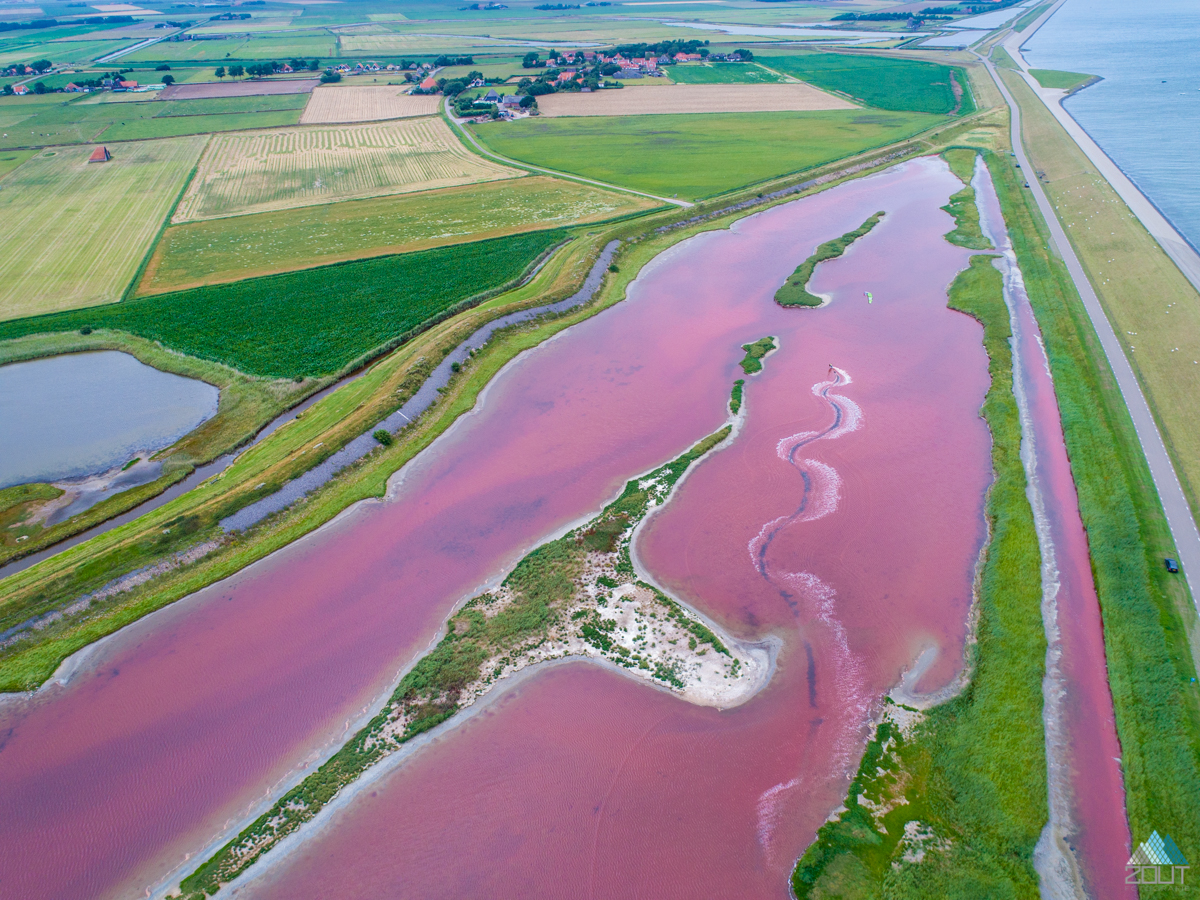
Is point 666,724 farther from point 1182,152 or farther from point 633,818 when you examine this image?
point 1182,152

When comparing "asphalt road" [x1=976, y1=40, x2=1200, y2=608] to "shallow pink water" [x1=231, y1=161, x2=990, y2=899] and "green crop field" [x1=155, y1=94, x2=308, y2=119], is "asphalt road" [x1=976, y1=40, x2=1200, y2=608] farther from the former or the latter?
"green crop field" [x1=155, y1=94, x2=308, y2=119]

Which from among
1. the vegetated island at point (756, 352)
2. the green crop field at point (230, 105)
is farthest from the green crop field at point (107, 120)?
the vegetated island at point (756, 352)

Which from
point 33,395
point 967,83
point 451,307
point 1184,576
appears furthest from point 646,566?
point 967,83

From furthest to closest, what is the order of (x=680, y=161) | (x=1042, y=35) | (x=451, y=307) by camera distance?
(x=1042, y=35), (x=680, y=161), (x=451, y=307)

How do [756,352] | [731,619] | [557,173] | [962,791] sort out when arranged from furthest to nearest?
[557,173] → [756,352] → [731,619] → [962,791]

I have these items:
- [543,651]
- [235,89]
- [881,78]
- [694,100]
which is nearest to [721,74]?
[694,100]

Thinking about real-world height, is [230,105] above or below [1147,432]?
above

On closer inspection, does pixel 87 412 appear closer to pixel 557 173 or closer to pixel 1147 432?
pixel 557 173
